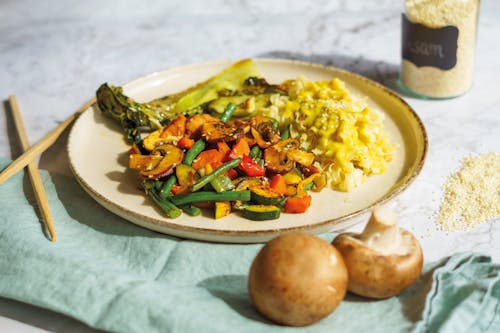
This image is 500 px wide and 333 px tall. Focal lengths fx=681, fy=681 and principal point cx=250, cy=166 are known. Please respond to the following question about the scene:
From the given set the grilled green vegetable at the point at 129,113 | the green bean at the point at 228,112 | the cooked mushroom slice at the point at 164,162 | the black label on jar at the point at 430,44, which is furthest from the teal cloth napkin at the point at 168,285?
the black label on jar at the point at 430,44

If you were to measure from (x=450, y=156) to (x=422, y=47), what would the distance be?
2.65ft

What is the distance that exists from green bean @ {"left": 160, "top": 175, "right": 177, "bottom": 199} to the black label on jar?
192cm

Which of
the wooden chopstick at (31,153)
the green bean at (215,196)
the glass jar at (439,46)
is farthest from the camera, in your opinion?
the glass jar at (439,46)

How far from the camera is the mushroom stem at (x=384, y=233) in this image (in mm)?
2555

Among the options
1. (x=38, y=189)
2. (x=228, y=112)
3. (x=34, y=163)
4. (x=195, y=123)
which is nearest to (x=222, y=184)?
(x=195, y=123)

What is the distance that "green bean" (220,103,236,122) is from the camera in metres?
3.97

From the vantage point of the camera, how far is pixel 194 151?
349cm

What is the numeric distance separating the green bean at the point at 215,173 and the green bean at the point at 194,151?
21cm

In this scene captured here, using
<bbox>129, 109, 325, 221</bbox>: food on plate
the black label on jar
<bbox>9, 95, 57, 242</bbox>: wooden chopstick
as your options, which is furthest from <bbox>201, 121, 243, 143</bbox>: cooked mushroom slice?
the black label on jar

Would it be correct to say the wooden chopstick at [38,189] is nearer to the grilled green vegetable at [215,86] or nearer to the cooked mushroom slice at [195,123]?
the cooked mushroom slice at [195,123]

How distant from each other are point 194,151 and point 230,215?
45 centimetres

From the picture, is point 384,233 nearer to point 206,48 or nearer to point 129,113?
point 129,113

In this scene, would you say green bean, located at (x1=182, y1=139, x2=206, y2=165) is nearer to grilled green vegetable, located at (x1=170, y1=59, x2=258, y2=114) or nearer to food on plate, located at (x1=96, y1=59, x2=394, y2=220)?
food on plate, located at (x1=96, y1=59, x2=394, y2=220)

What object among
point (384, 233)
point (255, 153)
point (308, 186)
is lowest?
point (308, 186)
